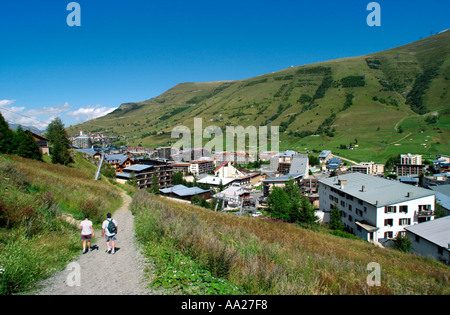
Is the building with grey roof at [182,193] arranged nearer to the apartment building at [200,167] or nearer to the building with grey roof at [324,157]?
the apartment building at [200,167]

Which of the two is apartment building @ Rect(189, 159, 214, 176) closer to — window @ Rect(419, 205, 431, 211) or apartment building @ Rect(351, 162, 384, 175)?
apartment building @ Rect(351, 162, 384, 175)

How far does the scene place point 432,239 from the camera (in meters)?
20.9

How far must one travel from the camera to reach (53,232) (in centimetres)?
639

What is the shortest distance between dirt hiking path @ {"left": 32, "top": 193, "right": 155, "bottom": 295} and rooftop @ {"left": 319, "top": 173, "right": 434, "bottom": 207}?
28.8 metres

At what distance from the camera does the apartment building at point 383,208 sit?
90.7 feet

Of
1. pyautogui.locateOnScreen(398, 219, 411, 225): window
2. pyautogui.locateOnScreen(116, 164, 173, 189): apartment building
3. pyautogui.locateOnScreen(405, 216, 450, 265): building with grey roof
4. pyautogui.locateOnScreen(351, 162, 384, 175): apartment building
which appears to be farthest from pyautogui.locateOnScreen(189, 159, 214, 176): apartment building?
pyautogui.locateOnScreen(405, 216, 450, 265): building with grey roof

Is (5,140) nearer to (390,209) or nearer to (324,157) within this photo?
(390,209)

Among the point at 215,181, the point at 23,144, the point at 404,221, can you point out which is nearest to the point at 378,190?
the point at 404,221

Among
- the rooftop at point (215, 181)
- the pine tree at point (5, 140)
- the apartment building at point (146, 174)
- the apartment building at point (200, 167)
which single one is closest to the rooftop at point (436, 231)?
the pine tree at point (5, 140)

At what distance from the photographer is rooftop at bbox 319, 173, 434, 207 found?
93.0 feet
